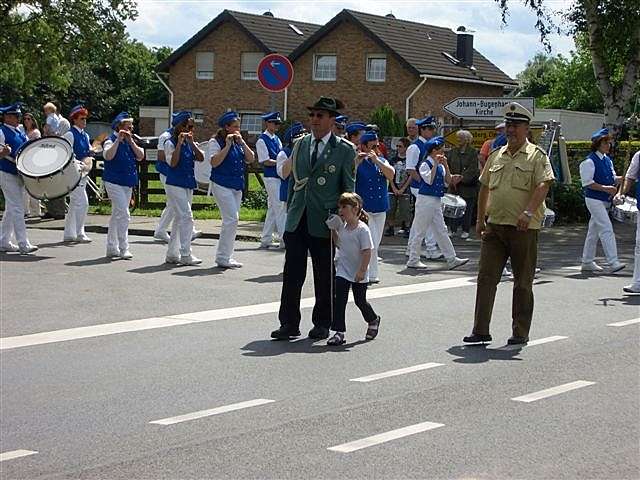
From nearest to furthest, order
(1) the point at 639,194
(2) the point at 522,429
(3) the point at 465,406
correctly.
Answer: (2) the point at 522,429, (3) the point at 465,406, (1) the point at 639,194

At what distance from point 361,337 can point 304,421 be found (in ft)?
11.3

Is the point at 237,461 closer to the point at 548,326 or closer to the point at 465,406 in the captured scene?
the point at 465,406

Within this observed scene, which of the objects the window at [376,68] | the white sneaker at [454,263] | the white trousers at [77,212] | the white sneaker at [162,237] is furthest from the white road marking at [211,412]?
the window at [376,68]

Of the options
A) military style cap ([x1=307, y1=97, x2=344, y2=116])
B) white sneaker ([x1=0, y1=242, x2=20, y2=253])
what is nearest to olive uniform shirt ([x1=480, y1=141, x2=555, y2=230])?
military style cap ([x1=307, y1=97, x2=344, y2=116])

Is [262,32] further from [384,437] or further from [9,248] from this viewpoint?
[384,437]

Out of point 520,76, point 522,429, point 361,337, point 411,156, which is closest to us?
point 522,429

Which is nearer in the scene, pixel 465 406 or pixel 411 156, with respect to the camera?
pixel 465 406

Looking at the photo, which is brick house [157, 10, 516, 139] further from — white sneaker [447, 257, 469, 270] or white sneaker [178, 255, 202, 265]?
white sneaker [178, 255, 202, 265]

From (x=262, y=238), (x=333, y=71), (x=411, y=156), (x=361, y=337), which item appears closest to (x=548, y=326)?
(x=361, y=337)

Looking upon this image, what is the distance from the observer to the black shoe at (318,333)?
1134 centimetres

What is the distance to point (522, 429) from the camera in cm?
784

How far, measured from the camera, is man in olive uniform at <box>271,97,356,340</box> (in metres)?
11.2

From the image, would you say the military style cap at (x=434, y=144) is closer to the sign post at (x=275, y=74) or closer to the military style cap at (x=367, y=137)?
the military style cap at (x=367, y=137)

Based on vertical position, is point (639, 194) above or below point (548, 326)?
above
